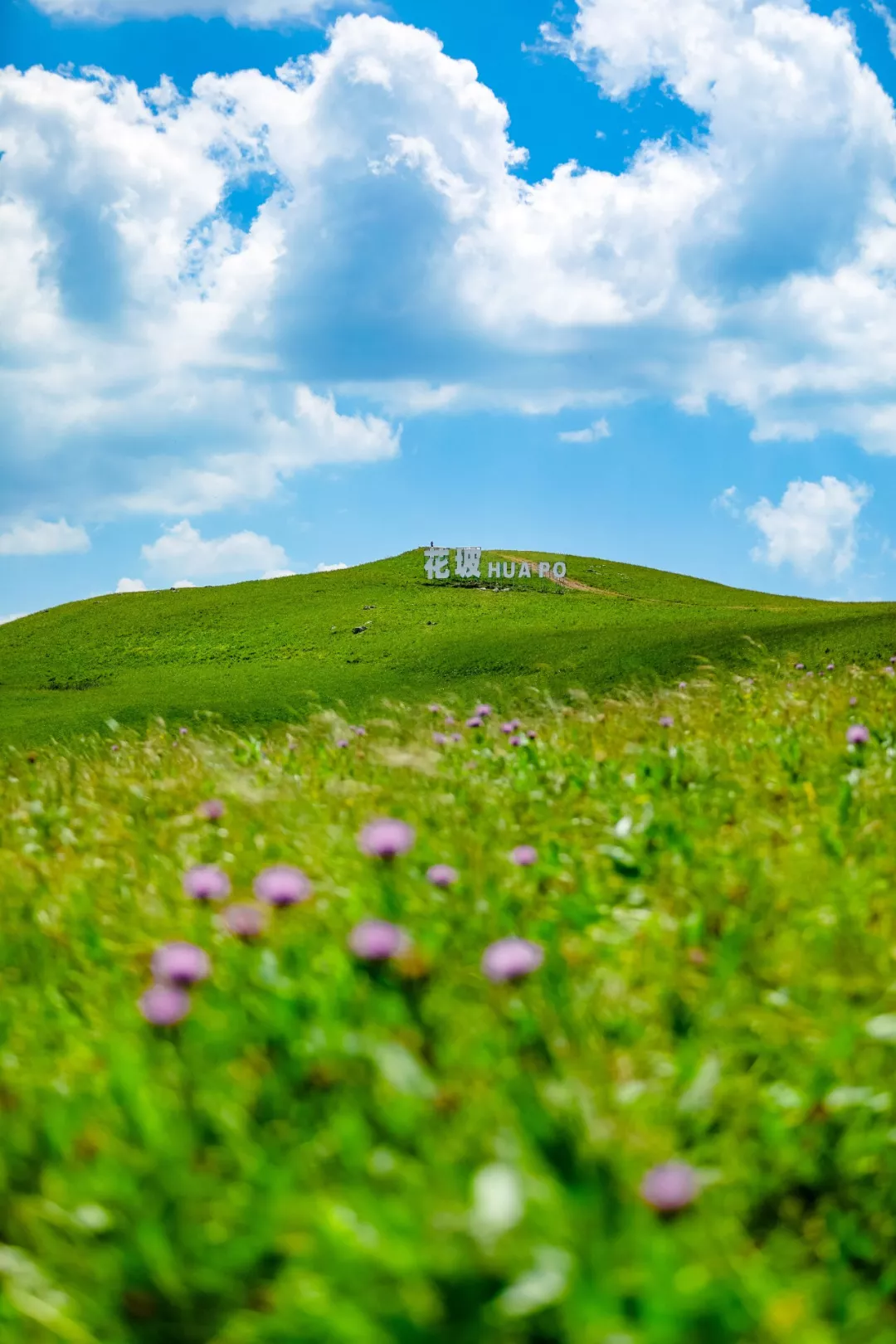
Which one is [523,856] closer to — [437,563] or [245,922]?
[245,922]

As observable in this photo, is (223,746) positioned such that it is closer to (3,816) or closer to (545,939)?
(3,816)

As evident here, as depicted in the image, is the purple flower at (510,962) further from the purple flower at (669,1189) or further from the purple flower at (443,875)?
the purple flower at (443,875)

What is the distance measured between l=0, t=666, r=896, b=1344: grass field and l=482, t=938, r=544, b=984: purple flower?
0.44ft

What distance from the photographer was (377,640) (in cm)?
5634

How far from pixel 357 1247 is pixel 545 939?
5.98 ft

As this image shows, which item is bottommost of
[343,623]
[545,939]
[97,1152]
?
[97,1152]

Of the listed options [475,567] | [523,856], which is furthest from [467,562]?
[523,856]

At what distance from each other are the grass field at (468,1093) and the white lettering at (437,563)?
7950 cm

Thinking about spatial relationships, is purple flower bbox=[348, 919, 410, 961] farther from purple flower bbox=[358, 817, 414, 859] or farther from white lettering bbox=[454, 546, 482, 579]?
white lettering bbox=[454, 546, 482, 579]

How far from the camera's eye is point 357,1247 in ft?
6.19

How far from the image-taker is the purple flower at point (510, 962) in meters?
2.45

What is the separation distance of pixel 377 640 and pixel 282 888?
2107 inches

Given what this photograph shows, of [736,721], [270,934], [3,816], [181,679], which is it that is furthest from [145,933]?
[181,679]

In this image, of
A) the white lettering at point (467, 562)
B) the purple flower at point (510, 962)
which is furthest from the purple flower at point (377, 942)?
the white lettering at point (467, 562)
